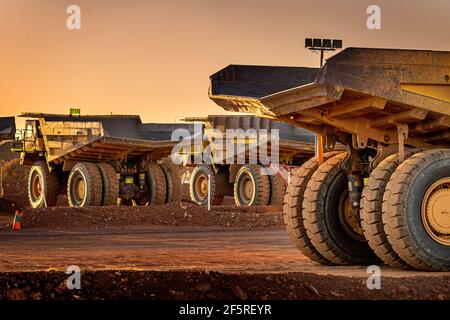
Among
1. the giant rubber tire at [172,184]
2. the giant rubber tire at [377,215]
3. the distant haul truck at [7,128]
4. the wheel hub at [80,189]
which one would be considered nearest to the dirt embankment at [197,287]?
the giant rubber tire at [377,215]

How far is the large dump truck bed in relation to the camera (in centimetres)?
992

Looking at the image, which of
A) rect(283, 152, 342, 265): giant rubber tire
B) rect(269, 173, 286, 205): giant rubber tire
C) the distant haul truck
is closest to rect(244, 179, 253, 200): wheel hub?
rect(269, 173, 286, 205): giant rubber tire

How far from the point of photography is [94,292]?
7430 mm

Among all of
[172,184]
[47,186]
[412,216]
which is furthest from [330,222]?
[47,186]

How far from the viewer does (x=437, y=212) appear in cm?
1041

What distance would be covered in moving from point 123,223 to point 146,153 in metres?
7.38

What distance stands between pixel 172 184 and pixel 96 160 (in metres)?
2.86

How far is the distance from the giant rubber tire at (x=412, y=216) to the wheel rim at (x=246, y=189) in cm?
2162

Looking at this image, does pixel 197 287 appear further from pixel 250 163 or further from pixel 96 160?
pixel 96 160

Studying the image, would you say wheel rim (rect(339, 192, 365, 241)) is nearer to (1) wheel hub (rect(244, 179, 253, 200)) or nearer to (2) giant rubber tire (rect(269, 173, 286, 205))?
(2) giant rubber tire (rect(269, 173, 286, 205))

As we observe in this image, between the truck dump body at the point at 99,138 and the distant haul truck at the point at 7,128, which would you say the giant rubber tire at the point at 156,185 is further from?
the distant haul truck at the point at 7,128

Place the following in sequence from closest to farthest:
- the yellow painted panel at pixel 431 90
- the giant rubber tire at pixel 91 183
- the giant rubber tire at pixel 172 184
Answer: the yellow painted panel at pixel 431 90
the giant rubber tire at pixel 91 183
the giant rubber tire at pixel 172 184

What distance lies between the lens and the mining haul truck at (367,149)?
10086 millimetres
